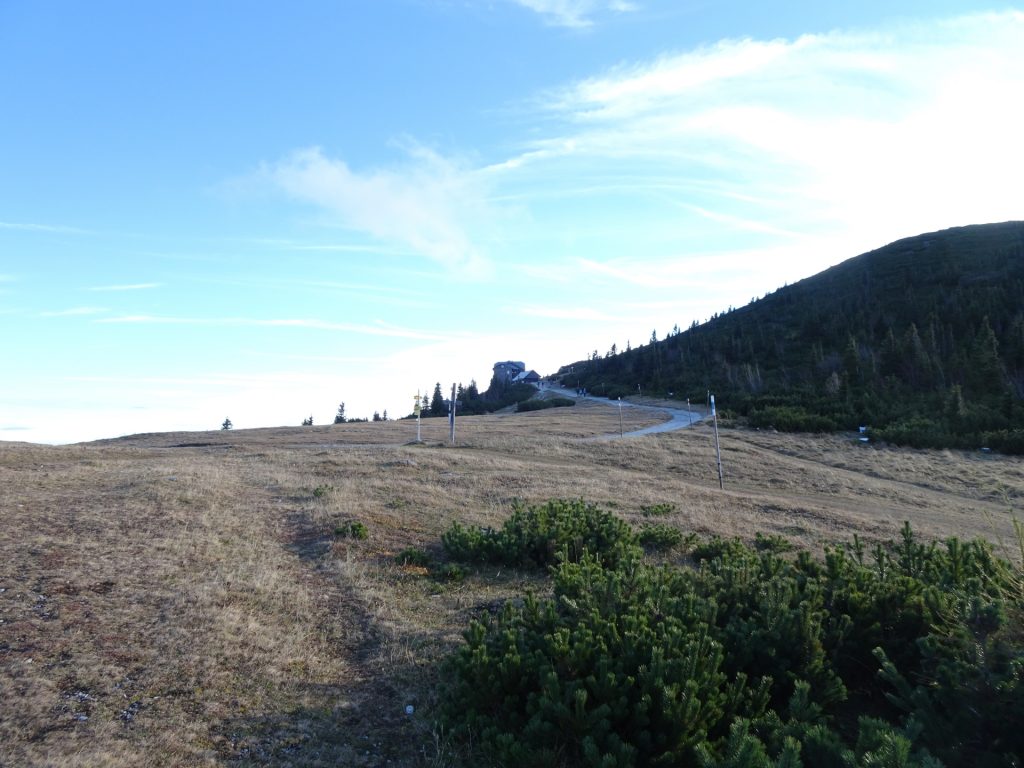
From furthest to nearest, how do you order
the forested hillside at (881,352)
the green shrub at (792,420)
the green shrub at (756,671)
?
the forested hillside at (881,352) → the green shrub at (792,420) → the green shrub at (756,671)

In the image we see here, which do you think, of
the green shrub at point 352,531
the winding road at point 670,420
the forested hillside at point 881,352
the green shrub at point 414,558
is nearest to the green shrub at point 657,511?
the green shrub at point 414,558

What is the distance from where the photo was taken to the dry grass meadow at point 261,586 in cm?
473

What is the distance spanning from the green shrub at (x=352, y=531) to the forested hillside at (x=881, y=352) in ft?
104

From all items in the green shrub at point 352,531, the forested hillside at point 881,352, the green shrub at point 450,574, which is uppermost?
the forested hillside at point 881,352

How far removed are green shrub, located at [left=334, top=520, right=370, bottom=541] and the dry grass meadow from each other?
192 mm

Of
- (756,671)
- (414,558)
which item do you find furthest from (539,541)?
(756,671)

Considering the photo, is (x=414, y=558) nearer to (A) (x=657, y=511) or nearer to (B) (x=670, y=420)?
(A) (x=657, y=511)

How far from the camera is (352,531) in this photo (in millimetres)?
10680

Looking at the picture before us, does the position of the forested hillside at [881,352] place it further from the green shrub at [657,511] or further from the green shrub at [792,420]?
the green shrub at [657,511]

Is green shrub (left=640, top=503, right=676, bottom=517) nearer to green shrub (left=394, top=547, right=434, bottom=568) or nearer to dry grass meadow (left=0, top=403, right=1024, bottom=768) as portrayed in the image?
dry grass meadow (left=0, top=403, right=1024, bottom=768)

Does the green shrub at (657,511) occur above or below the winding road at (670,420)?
below

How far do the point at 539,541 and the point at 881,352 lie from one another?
51.9m

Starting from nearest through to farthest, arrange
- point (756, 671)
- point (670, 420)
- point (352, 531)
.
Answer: point (756, 671) < point (352, 531) < point (670, 420)

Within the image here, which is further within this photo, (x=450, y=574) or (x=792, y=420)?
(x=792, y=420)
